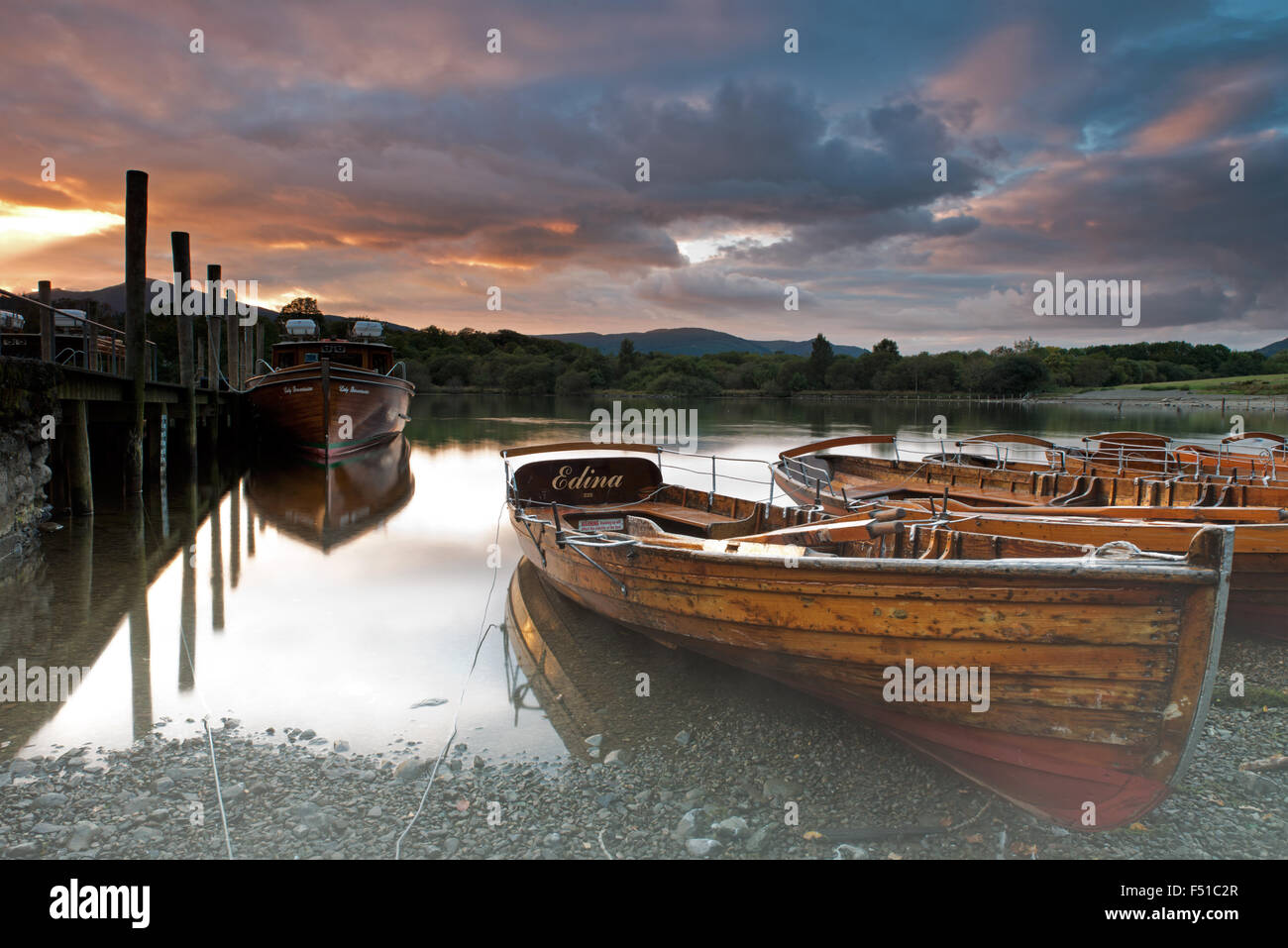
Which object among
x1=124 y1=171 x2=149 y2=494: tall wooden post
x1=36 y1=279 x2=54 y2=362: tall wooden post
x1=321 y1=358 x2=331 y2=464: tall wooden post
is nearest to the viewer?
x1=36 y1=279 x2=54 y2=362: tall wooden post

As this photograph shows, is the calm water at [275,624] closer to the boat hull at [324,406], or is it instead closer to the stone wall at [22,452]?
the stone wall at [22,452]

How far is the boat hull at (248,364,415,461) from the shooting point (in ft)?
86.5

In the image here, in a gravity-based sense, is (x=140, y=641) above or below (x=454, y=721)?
above

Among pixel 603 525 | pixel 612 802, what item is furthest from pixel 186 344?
pixel 612 802

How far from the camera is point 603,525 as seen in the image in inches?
428

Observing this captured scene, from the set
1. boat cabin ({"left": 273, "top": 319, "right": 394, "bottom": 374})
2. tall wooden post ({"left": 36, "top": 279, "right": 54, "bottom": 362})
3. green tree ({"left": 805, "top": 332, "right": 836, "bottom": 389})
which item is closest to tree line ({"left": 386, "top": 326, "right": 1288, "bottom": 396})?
green tree ({"left": 805, "top": 332, "right": 836, "bottom": 389})

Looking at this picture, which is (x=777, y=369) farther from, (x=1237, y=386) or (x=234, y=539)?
(x=234, y=539)

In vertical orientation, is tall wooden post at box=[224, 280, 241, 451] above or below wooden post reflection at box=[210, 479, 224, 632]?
above

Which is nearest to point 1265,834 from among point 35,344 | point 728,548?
point 728,548

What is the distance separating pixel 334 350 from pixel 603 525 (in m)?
24.2

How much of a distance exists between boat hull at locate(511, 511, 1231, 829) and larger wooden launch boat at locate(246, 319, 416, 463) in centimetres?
2364

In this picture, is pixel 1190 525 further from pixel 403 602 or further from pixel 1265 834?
pixel 403 602

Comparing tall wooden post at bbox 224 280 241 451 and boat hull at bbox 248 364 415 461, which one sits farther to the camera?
tall wooden post at bbox 224 280 241 451

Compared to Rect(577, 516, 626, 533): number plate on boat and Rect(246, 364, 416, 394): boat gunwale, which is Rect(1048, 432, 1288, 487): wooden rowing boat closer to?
Rect(577, 516, 626, 533): number plate on boat
